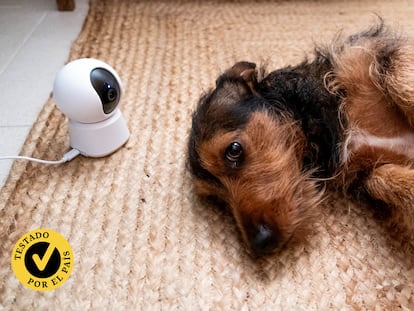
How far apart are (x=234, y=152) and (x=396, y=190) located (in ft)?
1.80

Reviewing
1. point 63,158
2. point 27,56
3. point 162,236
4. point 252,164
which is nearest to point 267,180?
point 252,164

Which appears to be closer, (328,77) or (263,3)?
(328,77)

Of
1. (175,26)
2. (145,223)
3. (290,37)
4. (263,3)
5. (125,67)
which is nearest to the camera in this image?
(145,223)

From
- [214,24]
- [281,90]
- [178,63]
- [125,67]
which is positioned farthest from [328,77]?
[214,24]

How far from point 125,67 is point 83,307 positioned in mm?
1512

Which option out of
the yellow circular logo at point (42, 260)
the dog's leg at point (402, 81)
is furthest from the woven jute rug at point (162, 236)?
the dog's leg at point (402, 81)

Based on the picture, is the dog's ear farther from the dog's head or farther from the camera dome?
the camera dome

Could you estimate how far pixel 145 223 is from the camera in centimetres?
154

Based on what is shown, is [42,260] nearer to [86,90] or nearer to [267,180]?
[86,90]

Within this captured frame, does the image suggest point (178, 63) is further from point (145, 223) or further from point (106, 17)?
point (145, 223)

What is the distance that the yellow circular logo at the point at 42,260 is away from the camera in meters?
1.35

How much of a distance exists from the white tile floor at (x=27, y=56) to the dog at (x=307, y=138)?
0.91 m

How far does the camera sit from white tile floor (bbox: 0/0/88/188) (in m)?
2.09

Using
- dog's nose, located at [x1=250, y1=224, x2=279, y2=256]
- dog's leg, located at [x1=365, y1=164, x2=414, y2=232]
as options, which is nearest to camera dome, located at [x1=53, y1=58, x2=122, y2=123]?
dog's nose, located at [x1=250, y1=224, x2=279, y2=256]
